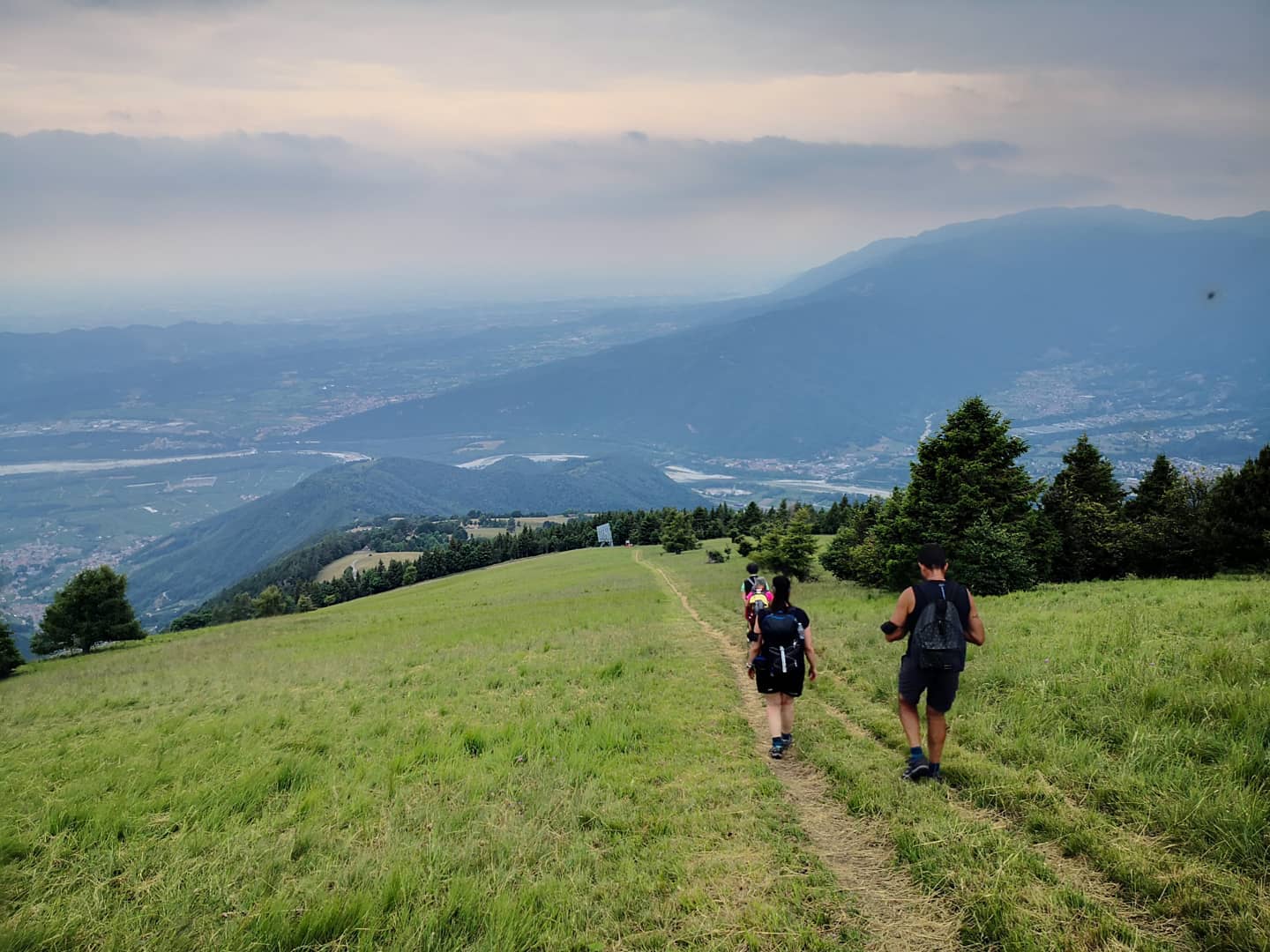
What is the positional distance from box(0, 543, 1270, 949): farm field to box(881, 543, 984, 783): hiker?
47cm

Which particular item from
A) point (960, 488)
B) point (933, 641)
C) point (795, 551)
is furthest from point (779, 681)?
point (795, 551)

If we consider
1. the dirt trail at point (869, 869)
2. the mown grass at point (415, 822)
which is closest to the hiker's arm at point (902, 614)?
the dirt trail at point (869, 869)

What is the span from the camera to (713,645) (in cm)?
1664

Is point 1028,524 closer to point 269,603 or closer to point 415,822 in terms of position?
point 415,822

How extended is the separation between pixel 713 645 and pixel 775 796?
389 inches

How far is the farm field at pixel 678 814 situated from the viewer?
448 centimetres

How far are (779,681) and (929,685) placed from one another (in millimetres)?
2022

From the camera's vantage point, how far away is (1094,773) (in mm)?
6176

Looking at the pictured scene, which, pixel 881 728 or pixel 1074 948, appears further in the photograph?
pixel 881 728

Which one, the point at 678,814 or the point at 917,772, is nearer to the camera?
the point at 678,814

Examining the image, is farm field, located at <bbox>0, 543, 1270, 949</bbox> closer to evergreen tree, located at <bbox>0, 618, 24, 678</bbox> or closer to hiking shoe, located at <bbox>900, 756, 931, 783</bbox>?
hiking shoe, located at <bbox>900, 756, 931, 783</bbox>

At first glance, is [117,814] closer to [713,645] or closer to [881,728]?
[881,728]

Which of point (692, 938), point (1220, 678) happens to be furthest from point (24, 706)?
point (1220, 678)

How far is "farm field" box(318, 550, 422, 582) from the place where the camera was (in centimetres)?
12438
